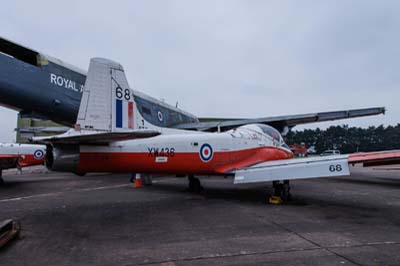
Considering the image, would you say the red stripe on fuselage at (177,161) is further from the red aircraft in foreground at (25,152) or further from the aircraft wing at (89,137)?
the red aircraft in foreground at (25,152)

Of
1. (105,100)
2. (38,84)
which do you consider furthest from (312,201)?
(38,84)

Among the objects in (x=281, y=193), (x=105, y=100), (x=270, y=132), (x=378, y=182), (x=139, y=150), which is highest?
(x=105, y=100)

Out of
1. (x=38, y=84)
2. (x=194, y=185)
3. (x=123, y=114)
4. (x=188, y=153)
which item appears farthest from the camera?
(x=194, y=185)

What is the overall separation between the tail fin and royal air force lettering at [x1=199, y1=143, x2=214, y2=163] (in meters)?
2.15

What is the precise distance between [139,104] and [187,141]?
6503 millimetres

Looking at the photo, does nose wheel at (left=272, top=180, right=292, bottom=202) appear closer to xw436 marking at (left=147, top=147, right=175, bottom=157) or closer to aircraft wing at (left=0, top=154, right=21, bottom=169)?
xw436 marking at (left=147, top=147, right=175, bottom=157)

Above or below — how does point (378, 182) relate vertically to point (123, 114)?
below

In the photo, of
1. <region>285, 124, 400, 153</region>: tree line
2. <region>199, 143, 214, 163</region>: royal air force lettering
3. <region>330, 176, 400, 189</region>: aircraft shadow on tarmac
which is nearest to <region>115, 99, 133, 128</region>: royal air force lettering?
<region>199, 143, 214, 163</region>: royal air force lettering

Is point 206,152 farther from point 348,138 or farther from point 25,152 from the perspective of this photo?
point 348,138

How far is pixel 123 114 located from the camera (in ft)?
26.7

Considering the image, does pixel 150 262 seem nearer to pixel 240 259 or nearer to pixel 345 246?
pixel 240 259

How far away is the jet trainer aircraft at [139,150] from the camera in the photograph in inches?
281

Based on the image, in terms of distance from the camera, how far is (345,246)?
450 cm

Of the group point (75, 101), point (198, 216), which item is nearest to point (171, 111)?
point (75, 101)
